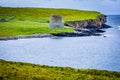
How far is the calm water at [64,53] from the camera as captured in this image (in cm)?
7838

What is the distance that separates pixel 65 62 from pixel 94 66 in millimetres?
7723

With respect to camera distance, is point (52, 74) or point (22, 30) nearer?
point (52, 74)

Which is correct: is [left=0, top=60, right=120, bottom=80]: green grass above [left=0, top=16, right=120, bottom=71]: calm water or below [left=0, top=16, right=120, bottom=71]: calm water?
above

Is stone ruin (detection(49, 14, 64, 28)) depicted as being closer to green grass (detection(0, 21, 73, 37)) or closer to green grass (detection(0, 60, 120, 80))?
green grass (detection(0, 21, 73, 37))

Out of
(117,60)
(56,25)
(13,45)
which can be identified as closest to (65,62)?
(117,60)

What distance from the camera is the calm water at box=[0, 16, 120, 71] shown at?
78375 millimetres

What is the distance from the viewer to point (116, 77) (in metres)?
35.6

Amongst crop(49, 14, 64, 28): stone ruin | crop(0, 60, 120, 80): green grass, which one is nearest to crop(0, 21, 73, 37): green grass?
crop(49, 14, 64, 28): stone ruin

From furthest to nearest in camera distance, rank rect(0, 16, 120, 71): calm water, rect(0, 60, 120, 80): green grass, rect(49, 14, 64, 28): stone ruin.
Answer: rect(49, 14, 64, 28): stone ruin < rect(0, 16, 120, 71): calm water < rect(0, 60, 120, 80): green grass

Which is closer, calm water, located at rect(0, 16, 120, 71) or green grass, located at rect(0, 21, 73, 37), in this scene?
calm water, located at rect(0, 16, 120, 71)

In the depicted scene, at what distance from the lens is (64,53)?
96562mm

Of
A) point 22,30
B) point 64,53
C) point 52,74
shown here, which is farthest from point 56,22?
point 52,74

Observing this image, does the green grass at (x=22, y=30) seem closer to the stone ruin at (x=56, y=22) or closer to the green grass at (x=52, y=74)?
the stone ruin at (x=56, y=22)

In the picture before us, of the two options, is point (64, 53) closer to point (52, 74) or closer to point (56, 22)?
point (56, 22)
